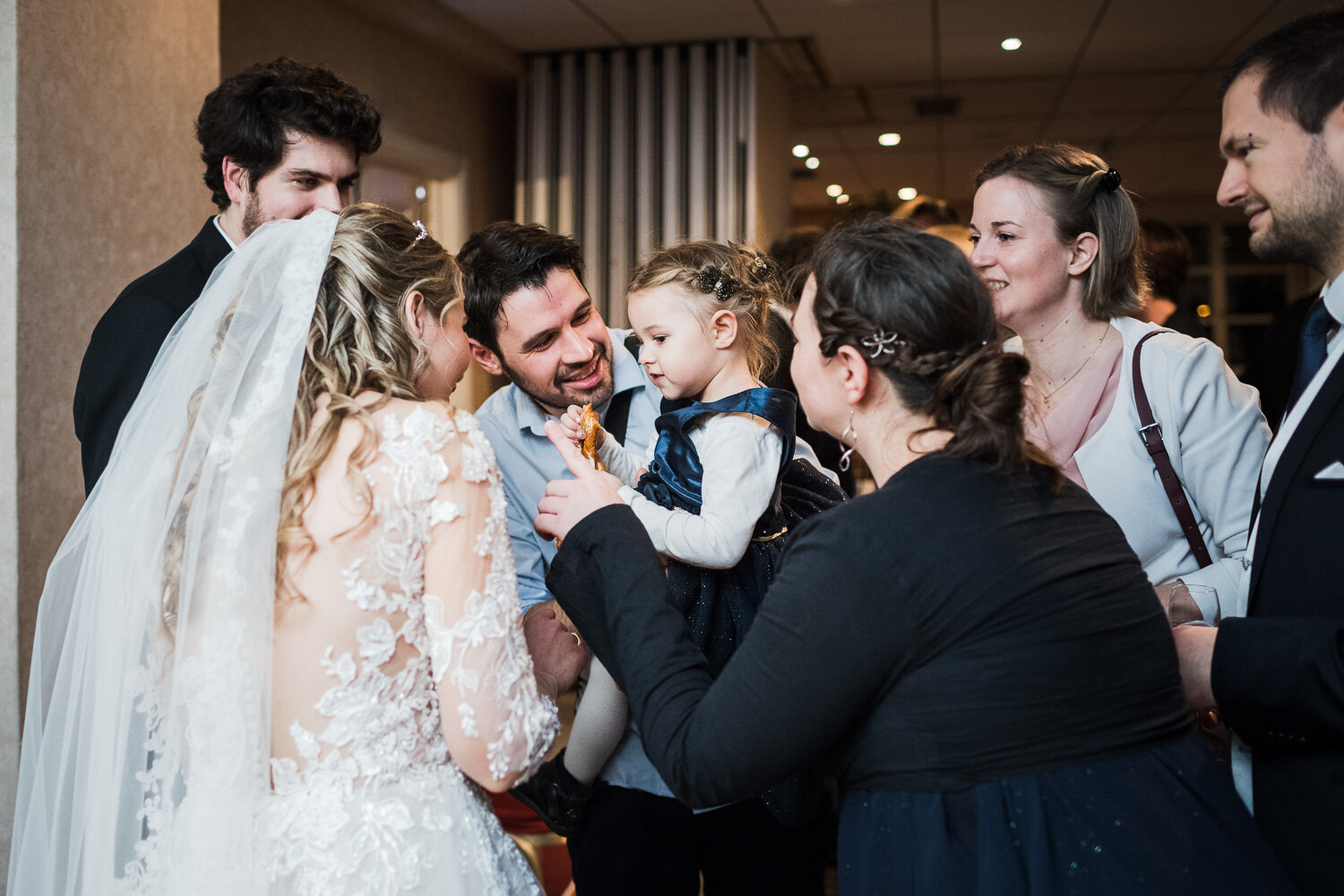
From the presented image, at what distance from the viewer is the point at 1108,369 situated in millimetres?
1965

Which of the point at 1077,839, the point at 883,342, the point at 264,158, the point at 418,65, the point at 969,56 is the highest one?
the point at 969,56

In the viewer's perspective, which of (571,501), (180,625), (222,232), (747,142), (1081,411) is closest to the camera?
(180,625)

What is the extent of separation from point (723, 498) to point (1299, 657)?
82 centimetres

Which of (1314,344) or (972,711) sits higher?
(1314,344)

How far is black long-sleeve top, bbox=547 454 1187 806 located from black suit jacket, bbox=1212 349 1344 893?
15 cm

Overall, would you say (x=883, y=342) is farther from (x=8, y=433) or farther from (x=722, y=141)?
(x=722, y=141)

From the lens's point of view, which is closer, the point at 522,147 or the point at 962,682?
the point at 962,682

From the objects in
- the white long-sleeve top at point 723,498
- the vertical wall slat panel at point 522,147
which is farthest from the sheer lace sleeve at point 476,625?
the vertical wall slat panel at point 522,147

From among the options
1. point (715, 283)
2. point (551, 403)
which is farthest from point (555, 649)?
point (715, 283)

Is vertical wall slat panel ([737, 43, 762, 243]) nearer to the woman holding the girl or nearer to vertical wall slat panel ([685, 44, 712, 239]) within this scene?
vertical wall slat panel ([685, 44, 712, 239])

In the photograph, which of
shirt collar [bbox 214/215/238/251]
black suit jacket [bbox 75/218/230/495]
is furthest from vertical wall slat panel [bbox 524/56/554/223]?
black suit jacket [bbox 75/218/230/495]

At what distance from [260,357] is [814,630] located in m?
0.82

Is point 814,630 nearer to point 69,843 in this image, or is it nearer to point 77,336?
point 69,843

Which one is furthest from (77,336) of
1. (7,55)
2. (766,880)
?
(766,880)
